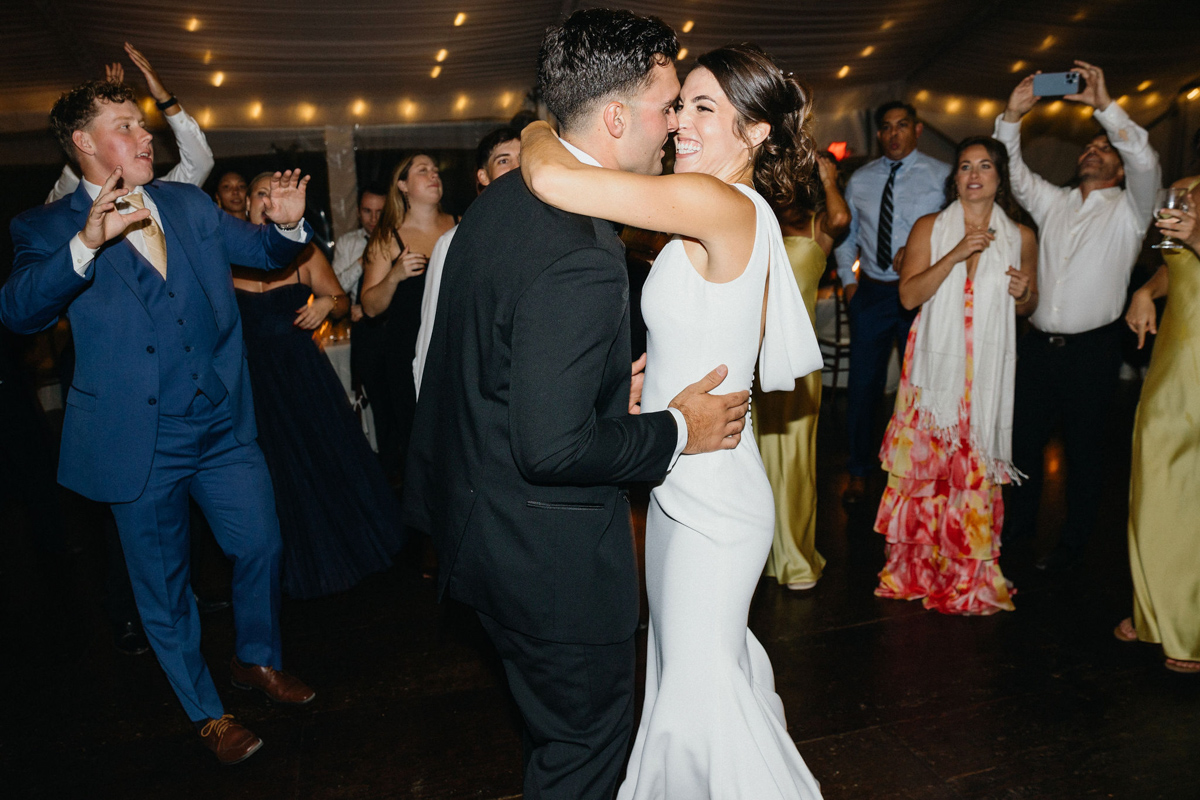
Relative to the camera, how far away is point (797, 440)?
3.40 meters

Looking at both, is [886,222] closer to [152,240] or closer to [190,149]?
[190,149]

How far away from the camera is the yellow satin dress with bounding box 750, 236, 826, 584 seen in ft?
10.9

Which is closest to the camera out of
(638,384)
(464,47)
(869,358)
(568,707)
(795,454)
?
(568,707)

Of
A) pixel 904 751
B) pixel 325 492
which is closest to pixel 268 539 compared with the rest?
pixel 325 492

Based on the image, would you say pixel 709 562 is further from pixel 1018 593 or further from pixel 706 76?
pixel 1018 593

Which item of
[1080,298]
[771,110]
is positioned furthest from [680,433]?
[1080,298]

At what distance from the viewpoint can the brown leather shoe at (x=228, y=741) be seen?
2.37 meters

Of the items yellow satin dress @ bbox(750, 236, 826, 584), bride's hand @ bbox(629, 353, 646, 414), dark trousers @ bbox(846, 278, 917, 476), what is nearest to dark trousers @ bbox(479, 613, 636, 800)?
bride's hand @ bbox(629, 353, 646, 414)

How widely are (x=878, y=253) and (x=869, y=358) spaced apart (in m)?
0.65

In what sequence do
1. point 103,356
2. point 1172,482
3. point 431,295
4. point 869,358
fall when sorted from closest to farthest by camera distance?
point 103,356 → point 1172,482 → point 431,295 → point 869,358

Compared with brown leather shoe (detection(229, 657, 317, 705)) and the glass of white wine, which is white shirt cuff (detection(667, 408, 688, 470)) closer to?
brown leather shoe (detection(229, 657, 317, 705))

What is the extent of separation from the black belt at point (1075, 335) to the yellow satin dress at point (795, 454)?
106 cm

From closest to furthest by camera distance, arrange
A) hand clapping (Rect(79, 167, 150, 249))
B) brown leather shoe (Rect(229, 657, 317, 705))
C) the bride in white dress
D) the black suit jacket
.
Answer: the black suit jacket
the bride in white dress
hand clapping (Rect(79, 167, 150, 249))
brown leather shoe (Rect(229, 657, 317, 705))

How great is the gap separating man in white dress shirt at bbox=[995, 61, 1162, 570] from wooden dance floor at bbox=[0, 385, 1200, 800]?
1.42 ft
